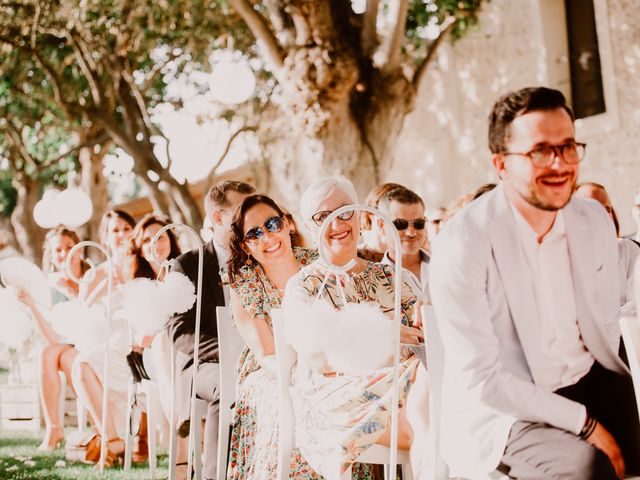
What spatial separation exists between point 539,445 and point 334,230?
2.03m

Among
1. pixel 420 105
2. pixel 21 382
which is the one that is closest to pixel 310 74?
pixel 21 382

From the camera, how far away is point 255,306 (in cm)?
498

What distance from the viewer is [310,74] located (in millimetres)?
9695

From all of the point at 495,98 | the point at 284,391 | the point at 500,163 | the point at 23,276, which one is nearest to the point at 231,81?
the point at 23,276

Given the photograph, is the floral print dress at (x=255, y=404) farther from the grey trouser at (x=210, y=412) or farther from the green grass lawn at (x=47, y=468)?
the green grass lawn at (x=47, y=468)

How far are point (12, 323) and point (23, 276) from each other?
56 centimetres

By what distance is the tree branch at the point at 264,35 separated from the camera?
33.0 ft

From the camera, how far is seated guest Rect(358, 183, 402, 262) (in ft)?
19.6

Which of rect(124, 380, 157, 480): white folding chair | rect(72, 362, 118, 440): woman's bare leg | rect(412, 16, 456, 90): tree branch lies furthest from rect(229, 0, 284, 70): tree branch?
rect(124, 380, 157, 480): white folding chair

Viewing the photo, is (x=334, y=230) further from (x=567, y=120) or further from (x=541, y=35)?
(x=541, y=35)

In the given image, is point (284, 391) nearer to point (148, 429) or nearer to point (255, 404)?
point (255, 404)

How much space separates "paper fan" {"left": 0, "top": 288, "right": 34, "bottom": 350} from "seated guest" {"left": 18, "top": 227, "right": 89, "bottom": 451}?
1.37 ft

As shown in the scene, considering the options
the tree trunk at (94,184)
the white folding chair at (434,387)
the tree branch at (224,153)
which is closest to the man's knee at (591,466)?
the white folding chair at (434,387)

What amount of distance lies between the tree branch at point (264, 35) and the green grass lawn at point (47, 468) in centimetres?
457
